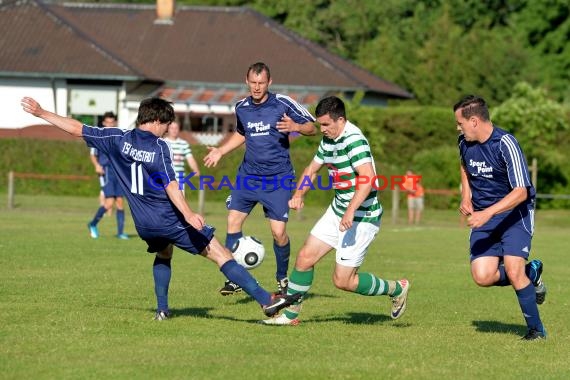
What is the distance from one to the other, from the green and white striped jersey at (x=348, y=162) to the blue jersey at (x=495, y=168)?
2.82ft

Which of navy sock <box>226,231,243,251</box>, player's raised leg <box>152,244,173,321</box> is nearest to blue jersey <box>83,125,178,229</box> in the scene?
player's raised leg <box>152,244,173,321</box>

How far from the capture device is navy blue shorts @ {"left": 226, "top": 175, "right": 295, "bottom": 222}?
12570mm

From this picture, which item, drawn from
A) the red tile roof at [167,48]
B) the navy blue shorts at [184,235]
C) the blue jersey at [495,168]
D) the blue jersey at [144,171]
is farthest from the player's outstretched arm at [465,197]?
the red tile roof at [167,48]

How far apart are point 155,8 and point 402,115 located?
626 inches

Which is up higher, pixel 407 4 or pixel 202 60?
pixel 407 4

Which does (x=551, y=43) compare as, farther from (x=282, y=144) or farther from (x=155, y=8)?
(x=282, y=144)

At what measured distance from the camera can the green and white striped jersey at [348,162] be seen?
33.3 feet

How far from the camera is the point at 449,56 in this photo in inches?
2426

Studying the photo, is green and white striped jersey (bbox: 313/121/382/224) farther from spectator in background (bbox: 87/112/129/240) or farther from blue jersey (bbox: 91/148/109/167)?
blue jersey (bbox: 91/148/109/167)

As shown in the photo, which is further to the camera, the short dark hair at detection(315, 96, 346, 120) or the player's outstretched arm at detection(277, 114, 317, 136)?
the player's outstretched arm at detection(277, 114, 317, 136)

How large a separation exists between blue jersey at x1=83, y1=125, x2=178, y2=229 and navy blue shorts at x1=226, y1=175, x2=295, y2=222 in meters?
2.70

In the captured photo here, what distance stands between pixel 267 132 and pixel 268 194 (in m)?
0.67

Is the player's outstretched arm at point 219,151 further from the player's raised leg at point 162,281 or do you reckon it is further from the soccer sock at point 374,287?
the soccer sock at point 374,287

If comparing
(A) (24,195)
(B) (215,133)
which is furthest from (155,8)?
(A) (24,195)
